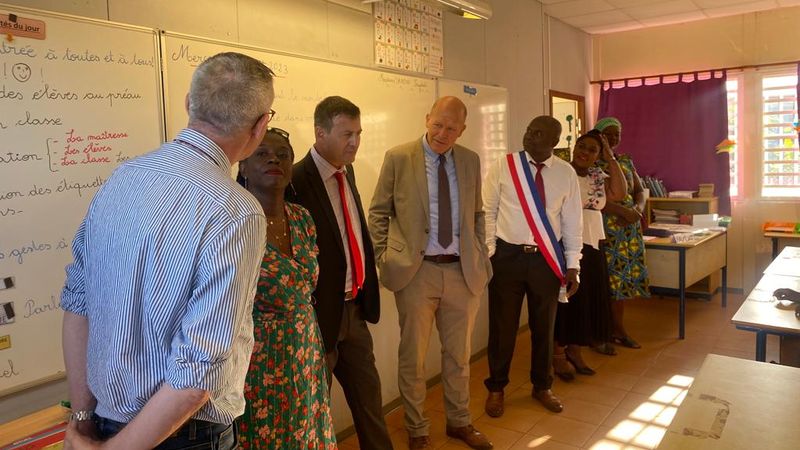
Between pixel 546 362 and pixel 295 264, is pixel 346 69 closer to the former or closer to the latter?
pixel 295 264

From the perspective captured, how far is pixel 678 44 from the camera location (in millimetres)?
5973

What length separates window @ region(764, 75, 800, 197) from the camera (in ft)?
18.2

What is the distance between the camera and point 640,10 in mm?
5258

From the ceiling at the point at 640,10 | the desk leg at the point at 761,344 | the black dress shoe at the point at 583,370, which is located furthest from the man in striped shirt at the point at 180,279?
the ceiling at the point at 640,10

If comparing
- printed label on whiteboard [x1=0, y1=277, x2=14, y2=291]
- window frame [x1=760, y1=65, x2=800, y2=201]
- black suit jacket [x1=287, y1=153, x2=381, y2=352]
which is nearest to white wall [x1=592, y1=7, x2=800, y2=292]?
window frame [x1=760, y1=65, x2=800, y2=201]

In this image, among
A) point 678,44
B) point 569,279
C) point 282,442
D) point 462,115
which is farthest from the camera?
point 678,44

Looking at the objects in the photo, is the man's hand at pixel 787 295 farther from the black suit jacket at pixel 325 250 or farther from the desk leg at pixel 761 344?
the black suit jacket at pixel 325 250

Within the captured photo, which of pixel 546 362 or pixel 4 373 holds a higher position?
pixel 4 373

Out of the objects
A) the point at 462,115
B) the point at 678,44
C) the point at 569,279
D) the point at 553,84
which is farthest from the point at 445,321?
the point at 678,44

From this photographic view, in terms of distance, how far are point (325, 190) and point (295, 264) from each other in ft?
1.87

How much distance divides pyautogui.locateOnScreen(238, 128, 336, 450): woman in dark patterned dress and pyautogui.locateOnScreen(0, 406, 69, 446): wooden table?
0.56 m

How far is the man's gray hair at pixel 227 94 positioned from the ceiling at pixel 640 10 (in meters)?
4.27

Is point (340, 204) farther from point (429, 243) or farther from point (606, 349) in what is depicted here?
point (606, 349)

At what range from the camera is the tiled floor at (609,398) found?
Answer: 2.94m
